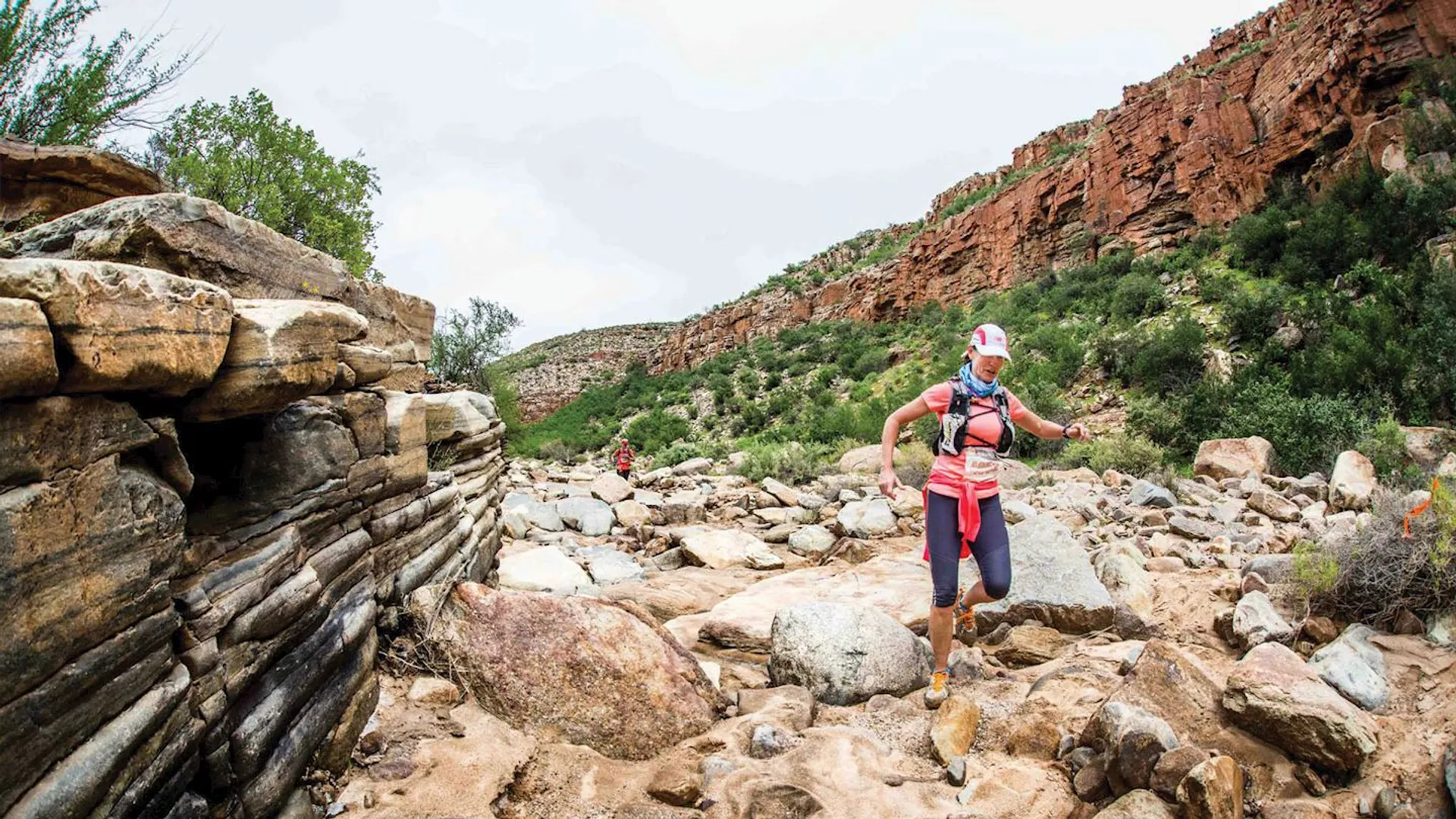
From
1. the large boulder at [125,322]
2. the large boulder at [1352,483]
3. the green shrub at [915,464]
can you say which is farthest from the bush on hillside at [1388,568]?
the green shrub at [915,464]

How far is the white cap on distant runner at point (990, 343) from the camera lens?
3.59 m

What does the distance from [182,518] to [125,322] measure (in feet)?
2.03

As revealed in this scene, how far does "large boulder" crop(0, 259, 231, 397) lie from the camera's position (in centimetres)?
160

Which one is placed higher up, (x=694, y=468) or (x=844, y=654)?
(x=844, y=654)

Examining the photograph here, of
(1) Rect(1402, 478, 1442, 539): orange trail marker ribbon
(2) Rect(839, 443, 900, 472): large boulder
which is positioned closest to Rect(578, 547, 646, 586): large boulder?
(1) Rect(1402, 478, 1442, 539): orange trail marker ribbon

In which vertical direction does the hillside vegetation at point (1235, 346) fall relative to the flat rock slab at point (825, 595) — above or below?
above

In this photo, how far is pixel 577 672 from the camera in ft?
10.9

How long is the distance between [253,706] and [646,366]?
4565cm

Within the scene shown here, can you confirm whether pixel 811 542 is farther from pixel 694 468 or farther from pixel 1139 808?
pixel 694 468

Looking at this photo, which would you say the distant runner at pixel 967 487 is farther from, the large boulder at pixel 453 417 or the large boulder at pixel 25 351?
the large boulder at pixel 453 417

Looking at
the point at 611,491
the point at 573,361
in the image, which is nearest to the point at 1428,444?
the point at 611,491

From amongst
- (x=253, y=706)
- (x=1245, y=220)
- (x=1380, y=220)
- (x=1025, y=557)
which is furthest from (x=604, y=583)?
(x=1245, y=220)

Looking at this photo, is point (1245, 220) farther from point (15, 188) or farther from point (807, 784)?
point (15, 188)

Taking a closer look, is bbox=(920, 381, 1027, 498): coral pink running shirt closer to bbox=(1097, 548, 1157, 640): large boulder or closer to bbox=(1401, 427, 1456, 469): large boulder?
bbox=(1097, 548, 1157, 640): large boulder
